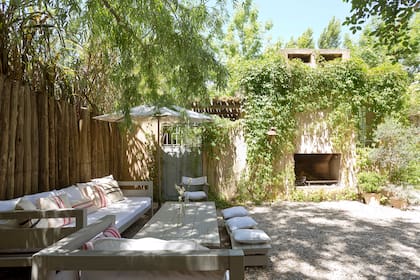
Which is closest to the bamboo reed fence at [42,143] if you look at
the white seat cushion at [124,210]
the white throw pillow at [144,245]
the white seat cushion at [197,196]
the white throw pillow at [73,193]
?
the white throw pillow at [73,193]

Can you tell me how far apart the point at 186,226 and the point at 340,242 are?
2.12 metres

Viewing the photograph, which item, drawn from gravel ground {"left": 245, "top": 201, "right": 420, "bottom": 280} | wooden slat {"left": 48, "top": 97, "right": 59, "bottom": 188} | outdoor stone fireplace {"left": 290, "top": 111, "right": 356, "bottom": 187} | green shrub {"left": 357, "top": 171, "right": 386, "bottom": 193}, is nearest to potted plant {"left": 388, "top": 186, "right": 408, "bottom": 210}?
gravel ground {"left": 245, "top": 201, "right": 420, "bottom": 280}

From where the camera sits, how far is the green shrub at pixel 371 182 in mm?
6609

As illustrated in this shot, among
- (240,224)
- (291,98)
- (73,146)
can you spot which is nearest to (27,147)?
(73,146)

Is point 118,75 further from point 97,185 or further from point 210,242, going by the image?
point 210,242

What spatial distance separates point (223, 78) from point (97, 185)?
110 inches

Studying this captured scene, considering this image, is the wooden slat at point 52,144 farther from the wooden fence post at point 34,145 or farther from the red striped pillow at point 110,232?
the red striped pillow at point 110,232

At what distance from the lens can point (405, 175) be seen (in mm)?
6840

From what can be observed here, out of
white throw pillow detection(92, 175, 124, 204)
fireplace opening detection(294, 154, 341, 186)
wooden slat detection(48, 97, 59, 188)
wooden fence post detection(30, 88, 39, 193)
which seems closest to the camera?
wooden fence post detection(30, 88, 39, 193)

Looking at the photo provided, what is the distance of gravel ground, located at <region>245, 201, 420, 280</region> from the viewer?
3.07m

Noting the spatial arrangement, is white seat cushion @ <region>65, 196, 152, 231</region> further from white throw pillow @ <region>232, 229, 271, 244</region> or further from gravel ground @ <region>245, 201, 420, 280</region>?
gravel ground @ <region>245, 201, 420, 280</region>

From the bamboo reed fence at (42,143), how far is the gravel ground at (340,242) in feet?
9.36

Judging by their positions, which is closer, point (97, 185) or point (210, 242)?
point (210, 242)

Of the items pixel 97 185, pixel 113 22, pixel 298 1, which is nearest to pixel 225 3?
pixel 113 22
